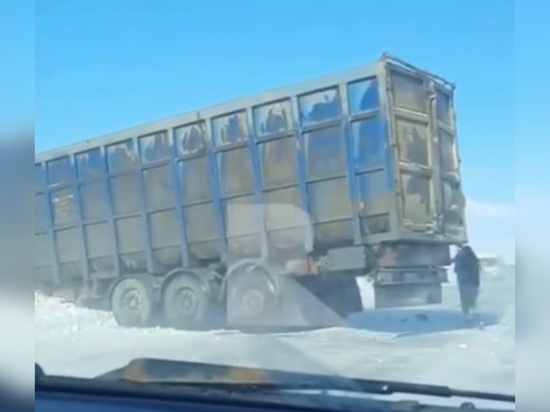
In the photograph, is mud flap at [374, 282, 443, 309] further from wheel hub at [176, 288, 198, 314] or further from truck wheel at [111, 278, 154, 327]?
truck wheel at [111, 278, 154, 327]

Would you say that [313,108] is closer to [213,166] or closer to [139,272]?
[213,166]

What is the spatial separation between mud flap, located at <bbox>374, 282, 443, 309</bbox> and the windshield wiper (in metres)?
0.18

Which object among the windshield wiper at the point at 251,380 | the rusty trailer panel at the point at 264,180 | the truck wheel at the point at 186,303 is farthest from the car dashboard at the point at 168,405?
the rusty trailer panel at the point at 264,180

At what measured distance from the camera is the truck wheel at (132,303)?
2512 millimetres

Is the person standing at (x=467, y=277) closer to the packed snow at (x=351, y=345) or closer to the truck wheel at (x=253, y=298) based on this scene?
the packed snow at (x=351, y=345)

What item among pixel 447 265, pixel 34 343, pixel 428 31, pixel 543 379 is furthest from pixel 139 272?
pixel 543 379

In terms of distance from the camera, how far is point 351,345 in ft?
7.32

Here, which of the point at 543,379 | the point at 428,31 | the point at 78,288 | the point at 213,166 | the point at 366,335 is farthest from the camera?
the point at 78,288

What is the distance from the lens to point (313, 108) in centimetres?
231

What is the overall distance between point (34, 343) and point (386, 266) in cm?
87

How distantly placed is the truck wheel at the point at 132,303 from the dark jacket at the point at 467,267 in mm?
793

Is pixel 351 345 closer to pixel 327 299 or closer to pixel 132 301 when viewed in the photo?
pixel 327 299

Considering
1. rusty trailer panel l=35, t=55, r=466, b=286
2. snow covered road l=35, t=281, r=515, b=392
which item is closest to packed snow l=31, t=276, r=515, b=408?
snow covered road l=35, t=281, r=515, b=392

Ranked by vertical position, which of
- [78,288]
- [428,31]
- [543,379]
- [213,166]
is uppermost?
[428,31]
